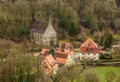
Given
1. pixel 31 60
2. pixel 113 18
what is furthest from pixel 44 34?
pixel 31 60

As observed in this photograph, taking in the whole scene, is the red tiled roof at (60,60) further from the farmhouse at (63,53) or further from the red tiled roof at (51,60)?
the red tiled roof at (51,60)

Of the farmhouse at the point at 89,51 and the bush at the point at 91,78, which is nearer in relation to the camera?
the bush at the point at 91,78

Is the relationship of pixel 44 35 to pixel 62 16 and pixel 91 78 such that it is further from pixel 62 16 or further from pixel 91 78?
pixel 91 78

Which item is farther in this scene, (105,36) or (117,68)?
(105,36)

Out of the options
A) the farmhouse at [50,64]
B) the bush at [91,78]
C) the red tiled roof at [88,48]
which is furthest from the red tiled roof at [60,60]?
the bush at [91,78]

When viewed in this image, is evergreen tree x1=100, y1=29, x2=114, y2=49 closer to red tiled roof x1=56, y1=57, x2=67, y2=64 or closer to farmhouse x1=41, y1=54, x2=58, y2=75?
red tiled roof x1=56, y1=57, x2=67, y2=64

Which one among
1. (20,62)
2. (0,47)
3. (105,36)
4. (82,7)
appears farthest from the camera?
(82,7)

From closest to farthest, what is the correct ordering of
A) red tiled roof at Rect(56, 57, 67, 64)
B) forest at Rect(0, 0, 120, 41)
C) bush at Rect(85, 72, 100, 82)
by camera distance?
bush at Rect(85, 72, 100, 82), red tiled roof at Rect(56, 57, 67, 64), forest at Rect(0, 0, 120, 41)

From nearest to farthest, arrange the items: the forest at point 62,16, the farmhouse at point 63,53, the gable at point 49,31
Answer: the farmhouse at point 63,53
the gable at point 49,31
the forest at point 62,16

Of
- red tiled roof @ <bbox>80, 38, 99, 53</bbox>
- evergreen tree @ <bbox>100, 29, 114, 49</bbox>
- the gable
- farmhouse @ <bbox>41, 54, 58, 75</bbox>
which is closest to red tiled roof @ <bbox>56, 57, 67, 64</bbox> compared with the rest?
farmhouse @ <bbox>41, 54, 58, 75</bbox>

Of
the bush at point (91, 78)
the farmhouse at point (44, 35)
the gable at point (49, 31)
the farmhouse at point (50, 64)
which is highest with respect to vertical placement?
the bush at point (91, 78)

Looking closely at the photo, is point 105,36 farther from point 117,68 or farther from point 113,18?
point 113,18
